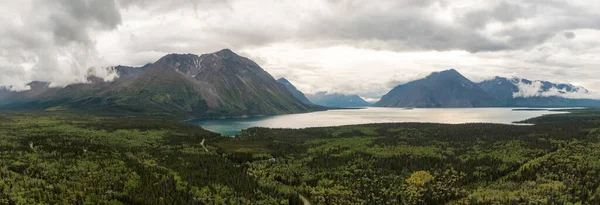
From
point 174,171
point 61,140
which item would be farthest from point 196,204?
point 61,140

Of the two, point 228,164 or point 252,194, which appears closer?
point 252,194

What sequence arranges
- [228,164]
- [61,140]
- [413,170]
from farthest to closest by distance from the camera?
1. [61,140]
2. [228,164]
3. [413,170]

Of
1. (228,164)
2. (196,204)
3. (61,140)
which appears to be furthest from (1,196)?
(61,140)

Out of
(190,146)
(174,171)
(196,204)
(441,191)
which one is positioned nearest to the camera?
(196,204)

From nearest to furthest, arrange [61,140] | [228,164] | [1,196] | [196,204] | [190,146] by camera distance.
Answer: [1,196], [196,204], [228,164], [61,140], [190,146]

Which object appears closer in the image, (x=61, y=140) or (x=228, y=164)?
(x=228, y=164)

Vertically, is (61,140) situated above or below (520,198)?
above

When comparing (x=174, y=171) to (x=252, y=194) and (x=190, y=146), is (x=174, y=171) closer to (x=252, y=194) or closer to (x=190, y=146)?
(x=252, y=194)

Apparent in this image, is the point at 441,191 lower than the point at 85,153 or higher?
lower

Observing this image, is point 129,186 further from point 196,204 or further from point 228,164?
point 228,164
